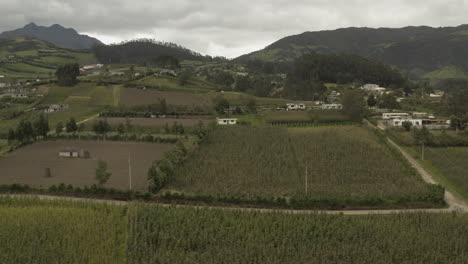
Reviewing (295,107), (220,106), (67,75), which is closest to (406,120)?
(295,107)

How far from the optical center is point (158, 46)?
161500 millimetres

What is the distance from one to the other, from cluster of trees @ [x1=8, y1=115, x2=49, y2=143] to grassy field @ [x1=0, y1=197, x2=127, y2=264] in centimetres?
1476

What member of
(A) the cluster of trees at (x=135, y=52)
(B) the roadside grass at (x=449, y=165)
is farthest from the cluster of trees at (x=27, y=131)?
(A) the cluster of trees at (x=135, y=52)

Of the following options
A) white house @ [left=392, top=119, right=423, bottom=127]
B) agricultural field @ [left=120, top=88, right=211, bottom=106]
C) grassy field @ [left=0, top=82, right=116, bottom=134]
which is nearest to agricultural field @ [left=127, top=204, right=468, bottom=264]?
white house @ [left=392, top=119, right=423, bottom=127]

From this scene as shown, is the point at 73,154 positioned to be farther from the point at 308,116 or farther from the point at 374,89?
the point at 374,89

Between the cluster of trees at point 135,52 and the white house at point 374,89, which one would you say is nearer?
the white house at point 374,89

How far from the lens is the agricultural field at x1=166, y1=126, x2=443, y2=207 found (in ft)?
73.7

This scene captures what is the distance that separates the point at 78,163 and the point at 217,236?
1682 centimetres

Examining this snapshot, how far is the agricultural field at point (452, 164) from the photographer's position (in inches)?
993

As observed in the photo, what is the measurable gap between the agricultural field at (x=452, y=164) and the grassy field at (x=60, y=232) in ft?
66.9

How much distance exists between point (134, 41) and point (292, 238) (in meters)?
158

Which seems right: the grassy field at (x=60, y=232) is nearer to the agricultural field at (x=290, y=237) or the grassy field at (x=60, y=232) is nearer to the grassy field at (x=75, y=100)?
the agricultural field at (x=290, y=237)

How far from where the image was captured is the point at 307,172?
87.6 feet

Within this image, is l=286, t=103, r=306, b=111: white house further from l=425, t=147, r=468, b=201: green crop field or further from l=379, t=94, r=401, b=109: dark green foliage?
l=425, t=147, r=468, b=201: green crop field
